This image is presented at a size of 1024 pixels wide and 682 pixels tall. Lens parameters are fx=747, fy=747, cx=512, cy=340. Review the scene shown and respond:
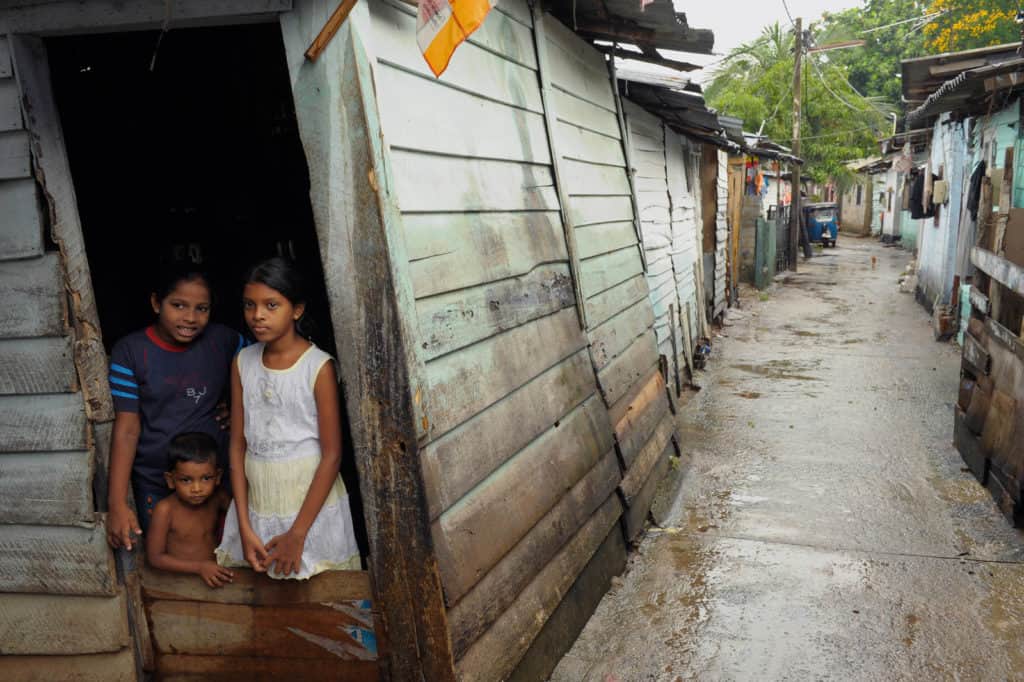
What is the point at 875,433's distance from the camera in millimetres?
6844

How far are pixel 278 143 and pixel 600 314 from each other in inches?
82.2

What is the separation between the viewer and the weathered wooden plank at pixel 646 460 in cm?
452

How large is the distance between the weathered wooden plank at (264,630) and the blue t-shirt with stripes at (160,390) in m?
0.48

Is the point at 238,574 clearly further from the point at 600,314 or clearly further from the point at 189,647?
the point at 600,314

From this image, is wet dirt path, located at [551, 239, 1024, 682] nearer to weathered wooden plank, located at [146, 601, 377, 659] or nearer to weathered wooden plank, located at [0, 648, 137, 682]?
weathered wooden plank, located at [146, 601, 377, 659]

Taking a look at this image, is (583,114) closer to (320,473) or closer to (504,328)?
(504,328)

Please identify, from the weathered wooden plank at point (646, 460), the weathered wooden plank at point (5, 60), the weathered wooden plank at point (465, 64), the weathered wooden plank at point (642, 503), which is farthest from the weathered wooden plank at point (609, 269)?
the weathered wooden plank at point (5, 60)

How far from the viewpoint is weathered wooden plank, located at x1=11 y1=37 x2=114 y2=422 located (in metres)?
2.48

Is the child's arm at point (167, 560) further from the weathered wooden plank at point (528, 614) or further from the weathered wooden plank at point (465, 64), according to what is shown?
the weathered wooden plank at point (465, 64)

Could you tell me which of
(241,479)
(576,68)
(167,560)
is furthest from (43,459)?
(576,68)

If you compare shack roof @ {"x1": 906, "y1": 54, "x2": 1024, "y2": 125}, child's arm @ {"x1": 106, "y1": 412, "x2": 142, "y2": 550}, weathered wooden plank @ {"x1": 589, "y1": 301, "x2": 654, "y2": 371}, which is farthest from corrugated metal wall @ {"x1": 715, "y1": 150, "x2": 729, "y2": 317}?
child's arm @ {"x1": 106, "y1": 412, "x2": 142, "y2": 550}

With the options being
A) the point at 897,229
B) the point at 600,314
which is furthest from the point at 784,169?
the point at 600,314

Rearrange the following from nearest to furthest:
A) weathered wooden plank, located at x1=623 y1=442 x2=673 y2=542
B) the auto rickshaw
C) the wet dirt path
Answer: the wet dirt path < weathered wooden plank, located at x1=623 y1=442 x2=673 y2=542 < the auto rickshaw

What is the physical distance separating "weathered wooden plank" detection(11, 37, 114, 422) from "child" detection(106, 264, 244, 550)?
0.10m
